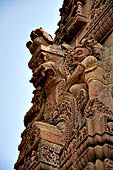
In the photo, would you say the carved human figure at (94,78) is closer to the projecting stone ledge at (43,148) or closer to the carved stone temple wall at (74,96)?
the carved stone temple wall at (74,96)

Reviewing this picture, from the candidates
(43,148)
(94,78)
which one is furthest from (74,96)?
(43,148)

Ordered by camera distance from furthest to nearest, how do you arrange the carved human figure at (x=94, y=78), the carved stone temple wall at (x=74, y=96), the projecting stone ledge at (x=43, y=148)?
the projecting stone ledge at (x=43, y=148) < the carved human figure at (x=94, y=78) < the carved stone temple wall at (x=74, y=96)

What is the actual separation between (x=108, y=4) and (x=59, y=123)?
8.63 feet

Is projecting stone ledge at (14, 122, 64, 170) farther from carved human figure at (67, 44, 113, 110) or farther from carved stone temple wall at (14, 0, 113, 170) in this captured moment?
carved human figure at (67, 44, 113, 110)

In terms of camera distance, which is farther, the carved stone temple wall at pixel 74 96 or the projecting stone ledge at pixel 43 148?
the projecting stone ledge at pixel 43 148

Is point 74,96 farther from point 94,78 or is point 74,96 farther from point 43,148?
point 43,148

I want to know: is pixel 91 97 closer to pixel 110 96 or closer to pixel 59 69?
pixel 110 96

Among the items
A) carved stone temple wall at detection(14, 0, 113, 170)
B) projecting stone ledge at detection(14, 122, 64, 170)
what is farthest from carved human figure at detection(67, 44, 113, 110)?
projecting stone ledge at detection(14, 122, 64, 170)

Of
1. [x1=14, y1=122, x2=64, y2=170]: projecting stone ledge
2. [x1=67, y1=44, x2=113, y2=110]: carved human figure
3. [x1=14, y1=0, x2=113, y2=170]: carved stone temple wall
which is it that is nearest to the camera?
[x1=14, y1=0, x2=113, y2=170]: carved stone temple wall

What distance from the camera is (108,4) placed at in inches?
411

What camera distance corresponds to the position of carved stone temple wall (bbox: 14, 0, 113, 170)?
7.70 meters

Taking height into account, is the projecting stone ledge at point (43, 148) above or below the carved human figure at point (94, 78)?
below

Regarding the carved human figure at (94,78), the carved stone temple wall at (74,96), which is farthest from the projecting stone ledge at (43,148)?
the carved human figure at (94,78)

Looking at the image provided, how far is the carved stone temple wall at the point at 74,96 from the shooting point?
25.3 feet
